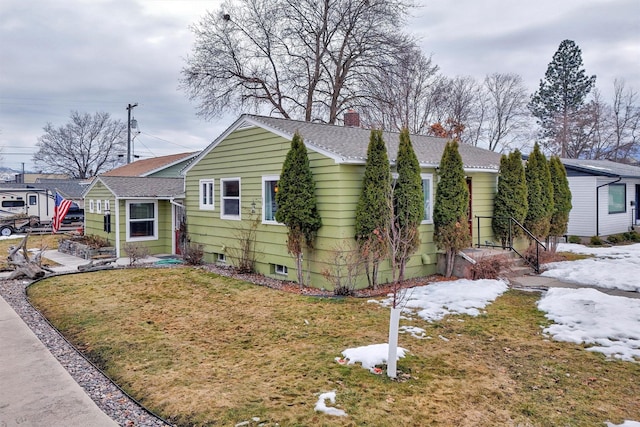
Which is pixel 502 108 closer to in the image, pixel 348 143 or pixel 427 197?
pixel 427 197

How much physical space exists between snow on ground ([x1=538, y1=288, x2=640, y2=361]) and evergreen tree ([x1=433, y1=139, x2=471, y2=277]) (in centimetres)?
243

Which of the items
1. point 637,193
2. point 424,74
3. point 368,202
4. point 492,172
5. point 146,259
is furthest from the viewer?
point 424,74

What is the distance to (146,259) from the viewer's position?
1386 centimetres

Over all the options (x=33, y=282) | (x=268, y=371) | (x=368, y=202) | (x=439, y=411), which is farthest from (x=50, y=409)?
(x=33, y=282)

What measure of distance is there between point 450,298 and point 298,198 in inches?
144

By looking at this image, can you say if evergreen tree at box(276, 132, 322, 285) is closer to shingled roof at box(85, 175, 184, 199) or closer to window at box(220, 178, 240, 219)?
window at box(220, 178, 240, 219)

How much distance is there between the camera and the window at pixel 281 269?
10305mm

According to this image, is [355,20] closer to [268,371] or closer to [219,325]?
[219,325]

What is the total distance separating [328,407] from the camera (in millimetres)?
3812

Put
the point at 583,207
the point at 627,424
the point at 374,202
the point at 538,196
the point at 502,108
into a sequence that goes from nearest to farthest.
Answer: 1. the point at 627,424
2. the point at 374,202
3. the point at 538,196
4. the point at 583,207
5. the point at 502,108

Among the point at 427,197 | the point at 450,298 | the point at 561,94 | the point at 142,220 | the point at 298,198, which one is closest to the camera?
the point at 450,298

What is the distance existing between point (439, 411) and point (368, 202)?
5.21 meters

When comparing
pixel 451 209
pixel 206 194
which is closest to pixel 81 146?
pixel 206 194

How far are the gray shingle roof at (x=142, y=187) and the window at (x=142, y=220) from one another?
387mm
